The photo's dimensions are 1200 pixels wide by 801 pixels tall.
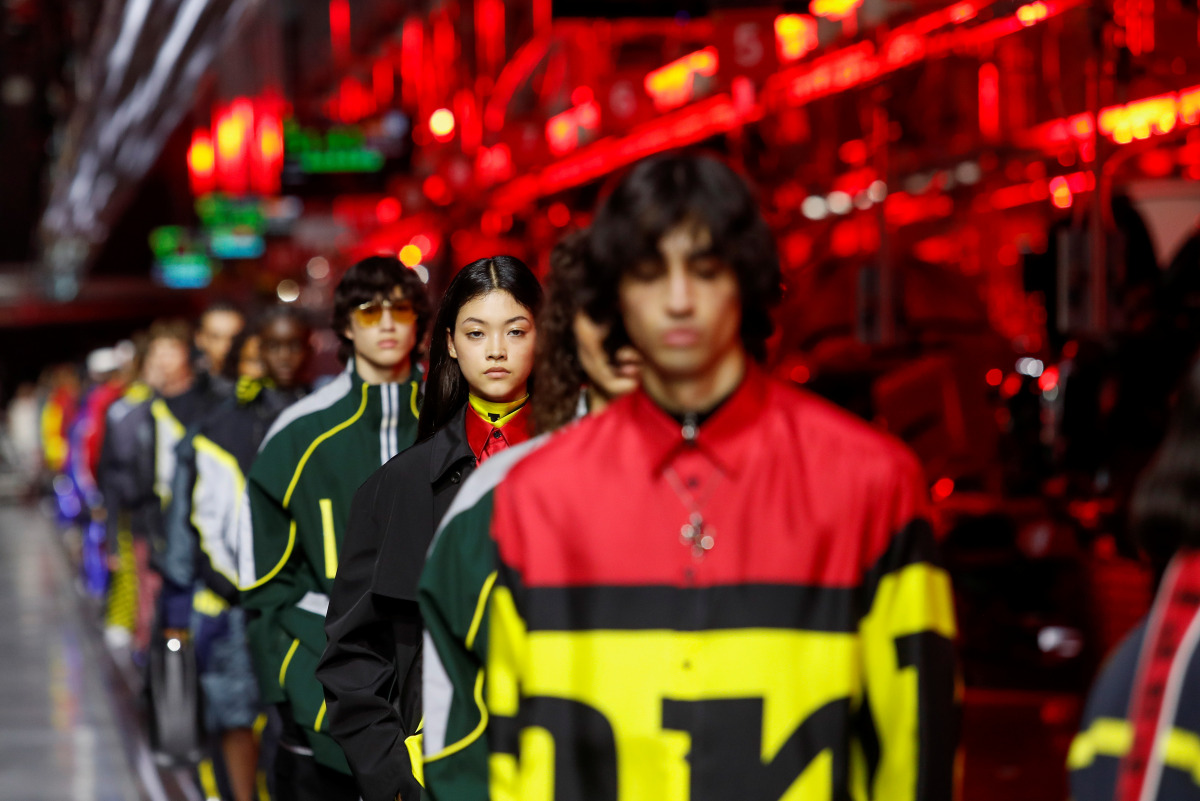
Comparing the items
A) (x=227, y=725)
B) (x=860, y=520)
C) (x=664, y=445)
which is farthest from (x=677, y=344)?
(x=227, y=725)

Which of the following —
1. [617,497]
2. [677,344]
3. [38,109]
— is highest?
[38,109]

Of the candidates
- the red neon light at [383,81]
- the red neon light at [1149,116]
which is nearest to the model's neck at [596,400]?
the red neon light at [1149,116]

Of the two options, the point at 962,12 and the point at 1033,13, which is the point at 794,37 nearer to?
the point at 962,12

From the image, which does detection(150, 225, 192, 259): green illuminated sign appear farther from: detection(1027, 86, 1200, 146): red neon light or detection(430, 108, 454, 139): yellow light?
detection(1027, 86, 1200, 146): red neon light

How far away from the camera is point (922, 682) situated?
2127 mm

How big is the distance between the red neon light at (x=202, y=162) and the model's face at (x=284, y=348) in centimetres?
1726

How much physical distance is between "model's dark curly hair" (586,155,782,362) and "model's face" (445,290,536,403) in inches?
38.0

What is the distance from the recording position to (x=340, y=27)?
58.2ft

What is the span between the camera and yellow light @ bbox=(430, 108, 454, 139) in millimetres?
13703

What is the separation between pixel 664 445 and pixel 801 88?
5.99m

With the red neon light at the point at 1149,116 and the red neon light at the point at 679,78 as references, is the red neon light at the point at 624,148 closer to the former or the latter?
the red neon light at the point at 679,78

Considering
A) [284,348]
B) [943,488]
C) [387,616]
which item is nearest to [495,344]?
[387,616]

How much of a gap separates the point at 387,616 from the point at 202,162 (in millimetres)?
20992

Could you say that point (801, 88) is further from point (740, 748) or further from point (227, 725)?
point (740, 748)
